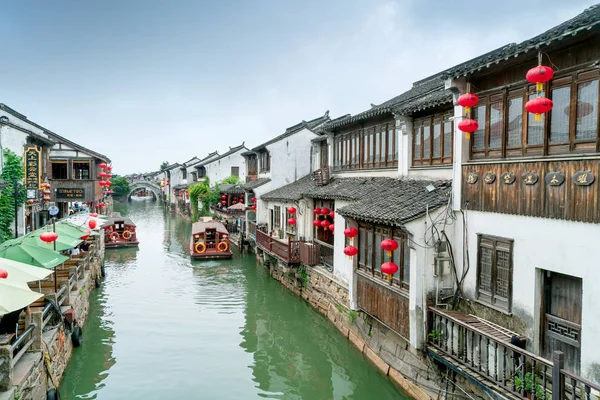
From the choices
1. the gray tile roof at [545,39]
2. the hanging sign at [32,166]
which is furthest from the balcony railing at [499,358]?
the hanging sign at [32,166]

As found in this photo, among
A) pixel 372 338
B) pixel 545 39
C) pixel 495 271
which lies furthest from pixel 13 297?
pixel 545 39

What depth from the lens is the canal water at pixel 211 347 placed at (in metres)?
12.7

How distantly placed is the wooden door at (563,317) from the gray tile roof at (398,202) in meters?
3.14

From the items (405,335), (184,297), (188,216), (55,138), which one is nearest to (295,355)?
(405,335)

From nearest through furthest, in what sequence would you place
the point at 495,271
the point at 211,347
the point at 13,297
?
1. the point at 13,297
2. the point at 495,271
3. the point at 211,347

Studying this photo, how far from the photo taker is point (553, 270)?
26.1 ft

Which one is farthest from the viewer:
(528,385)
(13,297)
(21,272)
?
(21,272)

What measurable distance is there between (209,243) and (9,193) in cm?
1233

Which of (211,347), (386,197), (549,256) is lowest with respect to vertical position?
(211,347)

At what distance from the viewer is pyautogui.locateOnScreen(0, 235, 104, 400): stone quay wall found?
28.1 feet

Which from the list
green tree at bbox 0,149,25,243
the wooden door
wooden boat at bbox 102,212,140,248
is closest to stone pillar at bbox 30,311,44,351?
the wooden door

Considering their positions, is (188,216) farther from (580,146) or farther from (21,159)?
(580,146)

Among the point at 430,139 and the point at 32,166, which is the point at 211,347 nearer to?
the point at 430,139

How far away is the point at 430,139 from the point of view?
43.5ft
